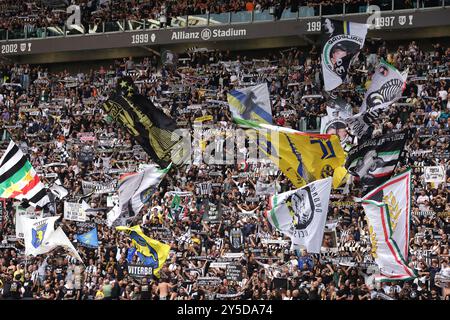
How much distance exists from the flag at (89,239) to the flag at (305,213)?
20.2ft

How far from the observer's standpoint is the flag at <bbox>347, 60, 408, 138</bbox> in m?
25.1

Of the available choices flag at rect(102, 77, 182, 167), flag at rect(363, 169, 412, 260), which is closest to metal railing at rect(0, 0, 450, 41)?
flag at rect(102, 77, 182, 167)

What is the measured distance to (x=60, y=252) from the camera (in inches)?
1031

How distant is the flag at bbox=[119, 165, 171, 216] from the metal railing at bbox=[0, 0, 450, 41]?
26.8 ft

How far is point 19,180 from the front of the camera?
26609 millimetres

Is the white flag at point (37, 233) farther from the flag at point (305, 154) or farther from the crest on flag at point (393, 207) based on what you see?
the crest on flag at point (393, 207)

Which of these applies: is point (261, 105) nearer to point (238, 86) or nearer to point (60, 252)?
point (238, 86)

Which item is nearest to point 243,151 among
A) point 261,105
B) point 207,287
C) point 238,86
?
point 261,105

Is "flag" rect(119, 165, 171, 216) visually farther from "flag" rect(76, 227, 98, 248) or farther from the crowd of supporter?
the crowd of supporter

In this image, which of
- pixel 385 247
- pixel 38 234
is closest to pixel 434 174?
pixel 385 247

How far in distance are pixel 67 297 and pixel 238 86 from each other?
353 inches

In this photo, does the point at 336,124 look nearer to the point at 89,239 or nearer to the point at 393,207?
the point at 393,207

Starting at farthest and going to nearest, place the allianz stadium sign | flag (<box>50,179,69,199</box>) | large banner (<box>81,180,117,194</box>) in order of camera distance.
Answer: the allianz stadium sign, flag (<box>50,179,69,199</box>), large banner (<box>81,180,117,194</box>)

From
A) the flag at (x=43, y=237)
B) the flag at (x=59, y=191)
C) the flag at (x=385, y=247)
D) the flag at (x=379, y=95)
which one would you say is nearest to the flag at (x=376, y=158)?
the flag at (x=385, y=247)
